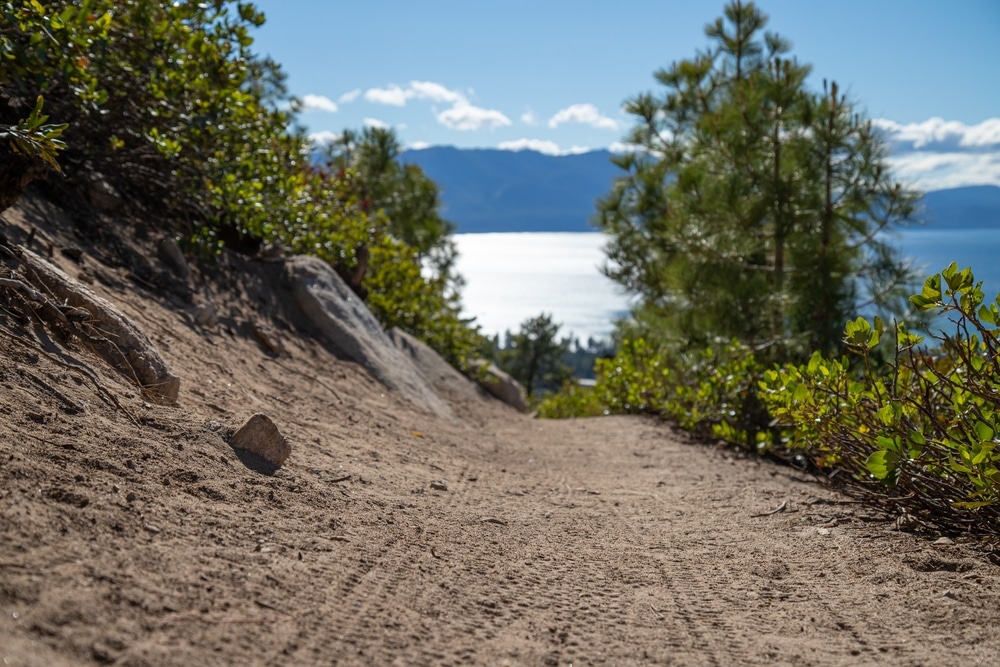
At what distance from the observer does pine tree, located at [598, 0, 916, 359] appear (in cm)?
845

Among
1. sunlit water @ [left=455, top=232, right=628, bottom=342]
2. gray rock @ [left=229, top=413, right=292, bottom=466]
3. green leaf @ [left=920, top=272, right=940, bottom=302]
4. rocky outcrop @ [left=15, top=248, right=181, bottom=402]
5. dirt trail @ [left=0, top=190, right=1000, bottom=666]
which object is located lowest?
dirt trail @ [left=0, top=190, right=1000, bottom=666]

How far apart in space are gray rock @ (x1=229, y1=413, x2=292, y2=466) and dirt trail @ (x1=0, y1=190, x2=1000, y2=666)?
81mm

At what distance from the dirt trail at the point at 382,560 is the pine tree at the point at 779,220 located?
14.1ft

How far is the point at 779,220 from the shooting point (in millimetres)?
8906

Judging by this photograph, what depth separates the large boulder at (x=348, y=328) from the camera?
A: 24.9 ft

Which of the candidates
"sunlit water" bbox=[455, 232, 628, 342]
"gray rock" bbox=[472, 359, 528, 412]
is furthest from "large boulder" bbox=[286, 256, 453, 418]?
"sunlit water" bbox=[455, 232, 628, 342]

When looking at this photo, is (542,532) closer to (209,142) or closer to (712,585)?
(712,585)

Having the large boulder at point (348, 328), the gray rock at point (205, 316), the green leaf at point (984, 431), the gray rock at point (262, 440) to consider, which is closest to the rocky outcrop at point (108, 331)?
the gray rock at point (262, 440)

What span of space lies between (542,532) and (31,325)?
2.56m

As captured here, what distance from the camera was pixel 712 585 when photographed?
3.14 meters

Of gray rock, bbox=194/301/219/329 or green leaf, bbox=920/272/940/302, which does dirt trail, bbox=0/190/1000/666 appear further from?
green leaf, bbox=920/272/940/302

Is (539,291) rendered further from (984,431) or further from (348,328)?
(984,431)

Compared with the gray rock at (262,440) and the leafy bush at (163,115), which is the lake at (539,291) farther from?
the gray rock at (262,440)

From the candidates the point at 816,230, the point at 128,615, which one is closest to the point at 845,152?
the point at 816,230
